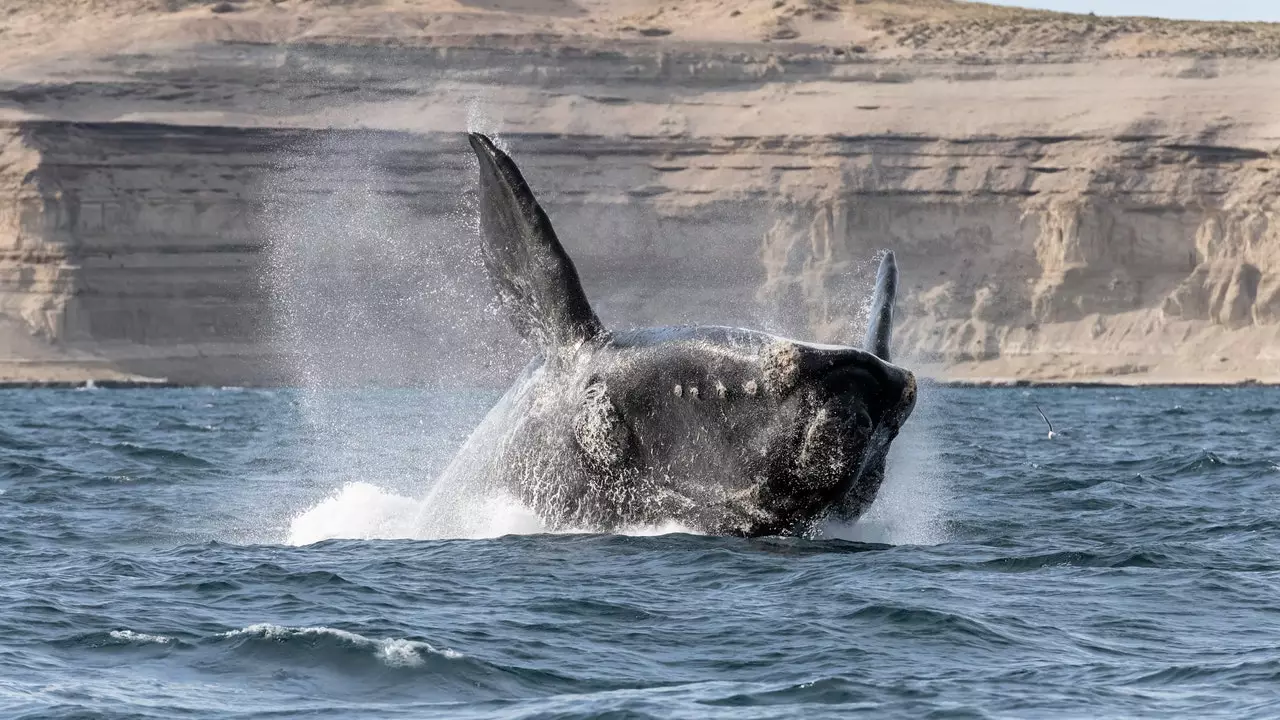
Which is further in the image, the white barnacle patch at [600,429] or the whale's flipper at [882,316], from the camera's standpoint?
the whale's flipper at [882,316]

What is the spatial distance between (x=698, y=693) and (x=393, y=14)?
83.1m

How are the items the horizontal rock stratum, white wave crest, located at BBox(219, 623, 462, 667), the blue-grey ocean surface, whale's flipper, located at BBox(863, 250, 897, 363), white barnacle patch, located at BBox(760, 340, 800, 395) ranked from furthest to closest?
the horizontal rock stratum < whale's flipper, located at BBox(863, 250, 897, 363) < white barnacle patch, located at BBox(760, 340, 800, 395) < white wave crest, located at BBox(219, 623, 462, 667) < the blue-grey ocean surface

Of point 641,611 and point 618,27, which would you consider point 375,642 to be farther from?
point 618,27

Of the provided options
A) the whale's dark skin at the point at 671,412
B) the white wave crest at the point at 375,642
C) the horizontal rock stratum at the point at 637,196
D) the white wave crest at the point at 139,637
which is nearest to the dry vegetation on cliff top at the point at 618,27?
the horizontal rock stratum at the point at 637,196

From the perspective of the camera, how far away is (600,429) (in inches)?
437

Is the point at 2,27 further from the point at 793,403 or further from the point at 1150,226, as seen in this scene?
the point at 793,403

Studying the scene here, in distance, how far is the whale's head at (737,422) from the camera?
33.4 ft

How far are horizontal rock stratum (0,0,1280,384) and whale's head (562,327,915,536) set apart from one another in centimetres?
6360

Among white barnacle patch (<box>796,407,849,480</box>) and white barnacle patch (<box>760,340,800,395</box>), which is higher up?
white barnacle patch (<box>760,340,800,395</box>)

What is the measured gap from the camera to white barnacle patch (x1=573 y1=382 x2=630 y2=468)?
11016 millimetres

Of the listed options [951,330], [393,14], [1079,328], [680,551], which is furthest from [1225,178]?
[680,551]

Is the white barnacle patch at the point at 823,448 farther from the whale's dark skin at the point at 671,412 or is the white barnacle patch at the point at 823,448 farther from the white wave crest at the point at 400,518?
the white wave crest at the point at 400,518

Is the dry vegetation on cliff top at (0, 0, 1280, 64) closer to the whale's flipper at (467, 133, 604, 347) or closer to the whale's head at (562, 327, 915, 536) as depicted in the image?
the whale's flipper at (467, 133, 604, 347)

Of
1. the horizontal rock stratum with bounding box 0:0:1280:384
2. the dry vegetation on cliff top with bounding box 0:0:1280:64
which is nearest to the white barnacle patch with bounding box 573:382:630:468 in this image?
the horizontal rock stratum with bounding box 0:0:1280:384
